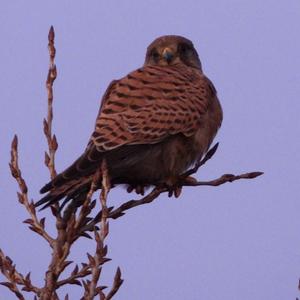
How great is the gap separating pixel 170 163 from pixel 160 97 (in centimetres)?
47

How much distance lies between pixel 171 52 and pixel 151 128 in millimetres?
1610

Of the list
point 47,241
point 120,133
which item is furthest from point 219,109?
point 47,241

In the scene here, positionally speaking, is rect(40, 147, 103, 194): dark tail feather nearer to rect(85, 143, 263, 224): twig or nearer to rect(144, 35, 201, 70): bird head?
rect(85, 143, 263, 224): twig

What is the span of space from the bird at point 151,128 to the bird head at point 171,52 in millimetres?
451

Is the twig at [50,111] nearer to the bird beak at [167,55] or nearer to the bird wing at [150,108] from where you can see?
the bird wing at [150,108]

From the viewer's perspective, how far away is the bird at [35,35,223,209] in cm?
454

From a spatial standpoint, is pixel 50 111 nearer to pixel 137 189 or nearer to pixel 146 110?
pixel 146 110

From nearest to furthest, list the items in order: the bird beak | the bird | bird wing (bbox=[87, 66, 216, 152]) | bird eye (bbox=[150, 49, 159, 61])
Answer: the bird < bird wing (bbox=[87, 66, 216, 152]) < the bird beak < bird eye (bbox=[150, 49, 159, 61])

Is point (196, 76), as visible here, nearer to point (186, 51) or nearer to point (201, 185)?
point (186, 51)

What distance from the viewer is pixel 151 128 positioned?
480 centimetres

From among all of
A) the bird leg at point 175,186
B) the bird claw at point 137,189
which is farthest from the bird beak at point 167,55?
the bird leg at point 175,186

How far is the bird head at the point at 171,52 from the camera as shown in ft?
20.5

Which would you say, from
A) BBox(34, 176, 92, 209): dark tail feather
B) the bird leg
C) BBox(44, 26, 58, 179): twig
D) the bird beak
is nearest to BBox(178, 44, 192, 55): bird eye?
the bird beak

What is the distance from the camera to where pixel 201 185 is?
4.29m
